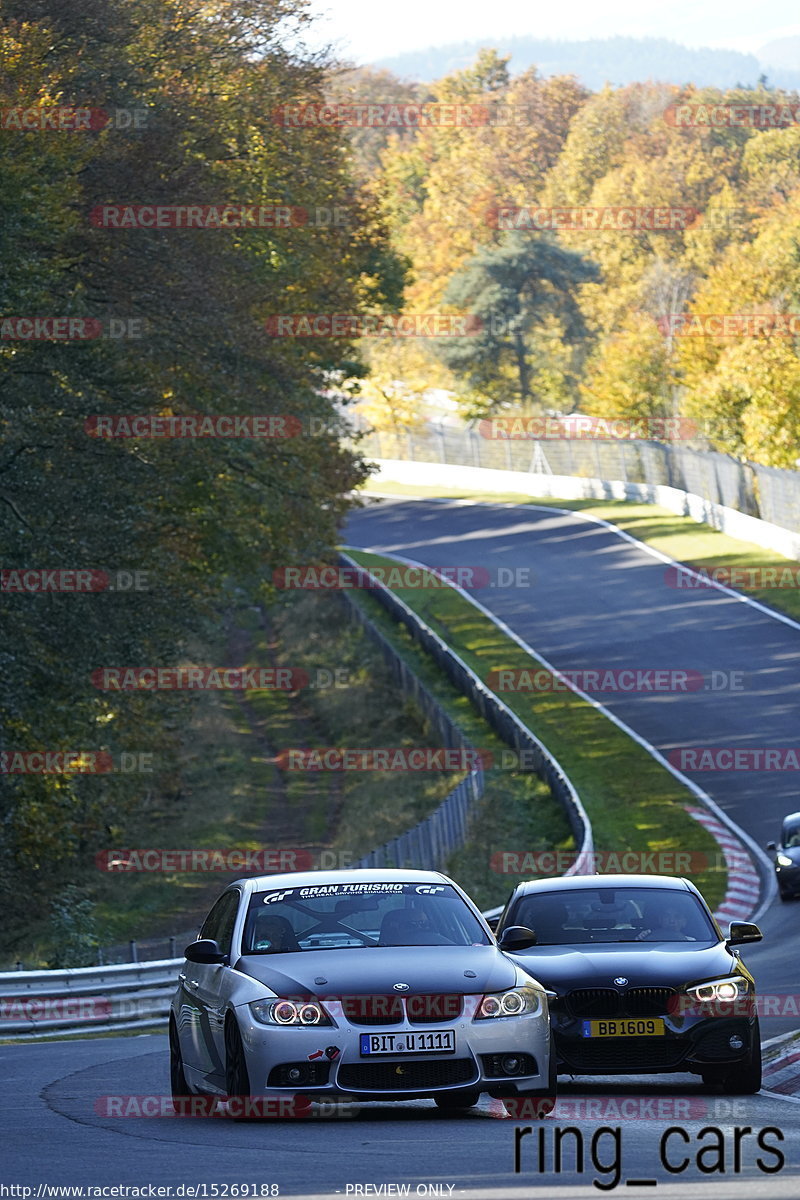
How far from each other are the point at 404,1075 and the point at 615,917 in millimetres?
4000

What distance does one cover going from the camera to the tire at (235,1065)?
9242 mm

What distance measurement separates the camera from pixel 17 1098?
11719mm

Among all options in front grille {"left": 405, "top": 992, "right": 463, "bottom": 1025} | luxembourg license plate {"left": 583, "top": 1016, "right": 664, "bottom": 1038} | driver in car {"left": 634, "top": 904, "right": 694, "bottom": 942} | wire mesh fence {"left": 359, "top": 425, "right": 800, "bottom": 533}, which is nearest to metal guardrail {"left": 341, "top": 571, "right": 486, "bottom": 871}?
driver in car {"left": 634, "top": 904, "right": 694, "bottom": 942}

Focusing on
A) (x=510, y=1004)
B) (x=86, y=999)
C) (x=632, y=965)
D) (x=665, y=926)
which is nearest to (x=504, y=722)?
(x=86, y=999)

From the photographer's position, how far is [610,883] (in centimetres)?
1277

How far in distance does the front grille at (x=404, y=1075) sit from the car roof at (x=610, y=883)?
3789 millimetres

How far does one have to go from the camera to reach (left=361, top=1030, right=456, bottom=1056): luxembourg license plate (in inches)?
355

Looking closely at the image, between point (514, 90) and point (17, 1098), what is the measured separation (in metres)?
172

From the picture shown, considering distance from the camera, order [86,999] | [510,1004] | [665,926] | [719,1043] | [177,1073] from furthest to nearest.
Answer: [86,999] < [665,926] < [719,1043] < [177,1073] < [510,1004]

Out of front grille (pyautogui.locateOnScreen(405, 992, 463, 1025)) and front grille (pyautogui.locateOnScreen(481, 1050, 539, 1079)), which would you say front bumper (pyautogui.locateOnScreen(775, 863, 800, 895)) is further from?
front grille (pyautogui.locateOnScreen(405, 992, 463, 1025))

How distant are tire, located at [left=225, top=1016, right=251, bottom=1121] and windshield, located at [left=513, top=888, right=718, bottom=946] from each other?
3.38 m

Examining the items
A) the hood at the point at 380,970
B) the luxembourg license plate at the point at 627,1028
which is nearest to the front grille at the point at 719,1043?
the luxembourg license plate at the point at 627,1028

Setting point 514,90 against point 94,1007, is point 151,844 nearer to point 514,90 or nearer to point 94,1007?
point 94,1007

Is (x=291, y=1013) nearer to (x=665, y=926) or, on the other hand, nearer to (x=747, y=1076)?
(x=747, y=1076)
